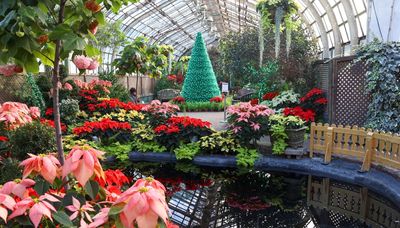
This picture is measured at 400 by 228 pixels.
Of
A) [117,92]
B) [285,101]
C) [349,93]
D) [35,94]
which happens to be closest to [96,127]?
[35,94]

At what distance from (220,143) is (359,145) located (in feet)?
6.61

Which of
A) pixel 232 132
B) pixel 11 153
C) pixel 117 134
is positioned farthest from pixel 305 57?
pixel 11 153

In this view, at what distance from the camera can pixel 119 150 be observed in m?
6.08

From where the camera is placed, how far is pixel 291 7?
27.5ft

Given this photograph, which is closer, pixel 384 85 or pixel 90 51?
pixel 90 51

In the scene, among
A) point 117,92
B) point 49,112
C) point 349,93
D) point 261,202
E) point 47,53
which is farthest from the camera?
point 117,92

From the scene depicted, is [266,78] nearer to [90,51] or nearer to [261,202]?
[261,202]

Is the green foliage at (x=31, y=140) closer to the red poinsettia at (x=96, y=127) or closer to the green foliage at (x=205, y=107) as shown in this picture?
the red poinsettia at (x=96, y=127)

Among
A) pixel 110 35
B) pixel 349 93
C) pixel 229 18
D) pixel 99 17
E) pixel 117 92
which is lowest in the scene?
pixel 117 92

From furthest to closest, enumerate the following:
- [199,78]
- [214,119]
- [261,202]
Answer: [199,78]
[214,119]
[261,202]

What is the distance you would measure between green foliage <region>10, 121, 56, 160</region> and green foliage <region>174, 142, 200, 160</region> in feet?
6.91

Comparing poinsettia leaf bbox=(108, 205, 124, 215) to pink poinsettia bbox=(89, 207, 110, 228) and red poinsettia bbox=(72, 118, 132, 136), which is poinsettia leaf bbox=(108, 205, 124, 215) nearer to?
pink poinsettia bbox=(89, 207, 110, 228)

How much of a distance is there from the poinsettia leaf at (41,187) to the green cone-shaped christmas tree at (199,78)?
12.1m

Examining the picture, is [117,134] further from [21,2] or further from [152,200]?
[152,200]
